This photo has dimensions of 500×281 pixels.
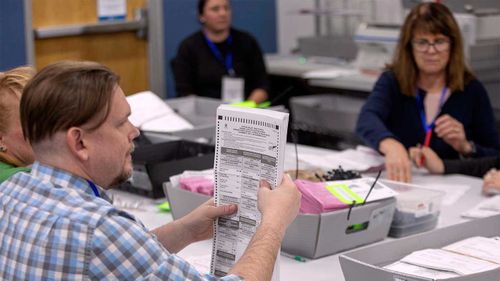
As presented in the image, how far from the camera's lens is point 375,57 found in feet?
16.8

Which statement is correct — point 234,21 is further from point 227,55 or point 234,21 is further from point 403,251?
point 403,251

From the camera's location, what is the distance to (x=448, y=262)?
1.96 m

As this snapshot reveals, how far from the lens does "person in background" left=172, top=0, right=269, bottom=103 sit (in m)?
5.25

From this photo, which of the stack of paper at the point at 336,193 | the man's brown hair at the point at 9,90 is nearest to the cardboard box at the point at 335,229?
the stack of paper at the point at 336,193

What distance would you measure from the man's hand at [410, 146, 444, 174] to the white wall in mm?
2510

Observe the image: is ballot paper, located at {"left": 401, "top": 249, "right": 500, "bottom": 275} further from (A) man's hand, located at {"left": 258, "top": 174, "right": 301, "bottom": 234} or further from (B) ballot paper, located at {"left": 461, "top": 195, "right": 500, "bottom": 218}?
(B) ballot paper, located at {"left": 461, "top": 195, "right": 500, "bottom": 218}

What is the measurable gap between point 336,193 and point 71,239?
1018 millimetres

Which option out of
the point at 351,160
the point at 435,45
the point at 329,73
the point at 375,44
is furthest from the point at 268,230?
the point at 329,73

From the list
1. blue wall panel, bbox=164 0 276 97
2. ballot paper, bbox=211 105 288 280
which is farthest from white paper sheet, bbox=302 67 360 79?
ballot paper, bbox=211 105 288 280

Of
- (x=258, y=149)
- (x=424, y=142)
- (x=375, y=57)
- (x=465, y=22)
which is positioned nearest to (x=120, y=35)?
(x=375, y=57)

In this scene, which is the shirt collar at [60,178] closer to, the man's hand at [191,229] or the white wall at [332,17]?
the man's hand at [191,229]

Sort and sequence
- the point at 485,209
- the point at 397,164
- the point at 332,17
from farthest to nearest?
the point at 332,17
the point at 397,164
the point at 485,209

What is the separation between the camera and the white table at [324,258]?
85.3 inches

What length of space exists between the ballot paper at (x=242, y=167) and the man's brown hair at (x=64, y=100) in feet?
1.00
